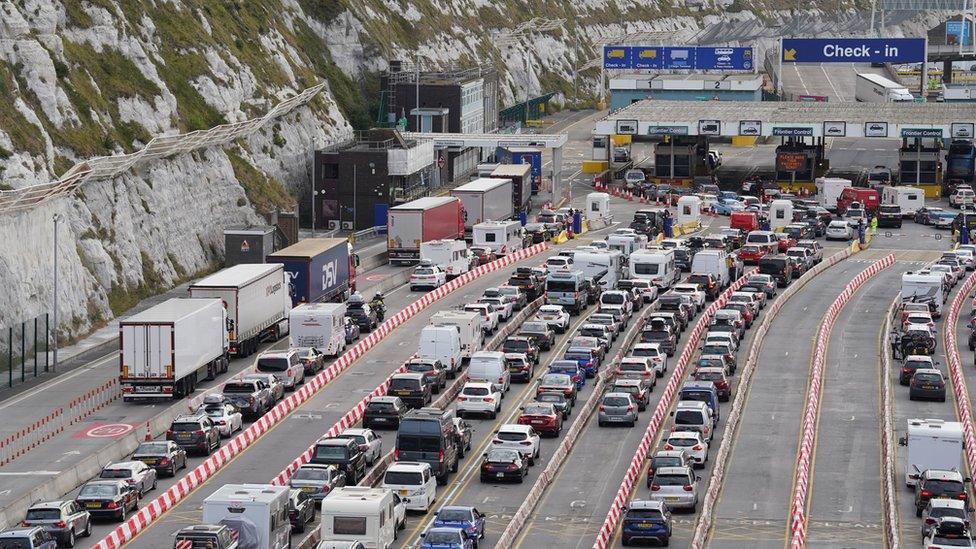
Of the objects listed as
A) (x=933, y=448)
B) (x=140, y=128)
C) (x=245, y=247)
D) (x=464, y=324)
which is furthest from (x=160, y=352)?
(x=140, y=128)

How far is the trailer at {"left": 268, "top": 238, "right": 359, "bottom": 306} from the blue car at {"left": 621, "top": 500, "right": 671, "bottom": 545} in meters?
36.3

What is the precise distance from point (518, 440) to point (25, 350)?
26045mm

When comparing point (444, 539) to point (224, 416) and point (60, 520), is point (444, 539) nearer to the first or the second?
point (60, 520)

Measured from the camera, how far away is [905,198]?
129m

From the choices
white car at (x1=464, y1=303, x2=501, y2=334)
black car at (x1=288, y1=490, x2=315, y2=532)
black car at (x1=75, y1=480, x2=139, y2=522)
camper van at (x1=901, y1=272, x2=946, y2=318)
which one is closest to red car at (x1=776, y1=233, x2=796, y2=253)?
camper van at (x1=901, y1=272, x2=946, y2=318)

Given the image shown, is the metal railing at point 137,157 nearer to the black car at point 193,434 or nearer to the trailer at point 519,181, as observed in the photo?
the trailer at point 519,181

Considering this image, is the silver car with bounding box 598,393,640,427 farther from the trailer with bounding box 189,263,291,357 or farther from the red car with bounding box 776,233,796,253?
the red car with bounding box 776,233,796,253

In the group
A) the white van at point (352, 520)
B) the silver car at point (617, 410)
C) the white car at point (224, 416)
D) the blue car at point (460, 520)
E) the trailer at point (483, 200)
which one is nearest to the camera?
the white van at point (352, 520)

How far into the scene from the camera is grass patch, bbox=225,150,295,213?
381ft

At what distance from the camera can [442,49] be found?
7239 inches

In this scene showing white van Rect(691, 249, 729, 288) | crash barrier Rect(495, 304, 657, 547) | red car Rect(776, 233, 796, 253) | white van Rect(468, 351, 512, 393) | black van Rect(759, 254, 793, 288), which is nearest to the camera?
crash barrier Rect(495, 304, 657, 547)

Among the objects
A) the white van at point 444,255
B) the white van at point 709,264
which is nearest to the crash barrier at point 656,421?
the white van at point 709,264

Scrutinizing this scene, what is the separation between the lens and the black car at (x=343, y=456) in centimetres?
5706

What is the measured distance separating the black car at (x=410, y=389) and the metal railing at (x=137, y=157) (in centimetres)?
2181
